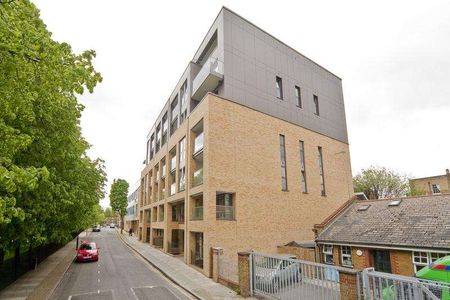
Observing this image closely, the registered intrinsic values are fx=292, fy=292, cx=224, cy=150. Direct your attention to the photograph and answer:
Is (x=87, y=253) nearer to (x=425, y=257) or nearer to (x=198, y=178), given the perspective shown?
(x=198, y=178)

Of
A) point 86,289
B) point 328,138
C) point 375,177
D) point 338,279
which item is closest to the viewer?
point 338,279

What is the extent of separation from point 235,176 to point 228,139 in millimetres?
2599

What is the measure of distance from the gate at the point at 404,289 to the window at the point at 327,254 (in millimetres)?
12043

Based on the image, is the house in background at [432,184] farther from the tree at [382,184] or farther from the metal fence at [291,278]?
the metal fence at [291,278]

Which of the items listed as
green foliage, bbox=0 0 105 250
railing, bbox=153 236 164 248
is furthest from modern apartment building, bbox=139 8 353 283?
green foliage, bbox=0 0 105 250

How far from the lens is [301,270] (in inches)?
411

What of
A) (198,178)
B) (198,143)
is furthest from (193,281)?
(198,143)

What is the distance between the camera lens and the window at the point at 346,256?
61.4 ft

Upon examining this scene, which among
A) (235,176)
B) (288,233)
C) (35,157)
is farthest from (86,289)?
(288,233)

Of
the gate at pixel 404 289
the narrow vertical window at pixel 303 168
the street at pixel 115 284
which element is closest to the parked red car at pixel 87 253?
Result: the street at pixel 115 284

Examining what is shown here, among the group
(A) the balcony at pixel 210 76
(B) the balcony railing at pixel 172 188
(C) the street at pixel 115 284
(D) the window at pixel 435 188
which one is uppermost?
(A) the balcony at pixel 210 76

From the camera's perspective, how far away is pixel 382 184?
45.9 meters

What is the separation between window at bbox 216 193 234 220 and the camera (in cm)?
1889

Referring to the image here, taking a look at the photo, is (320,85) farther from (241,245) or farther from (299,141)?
(241,245)
